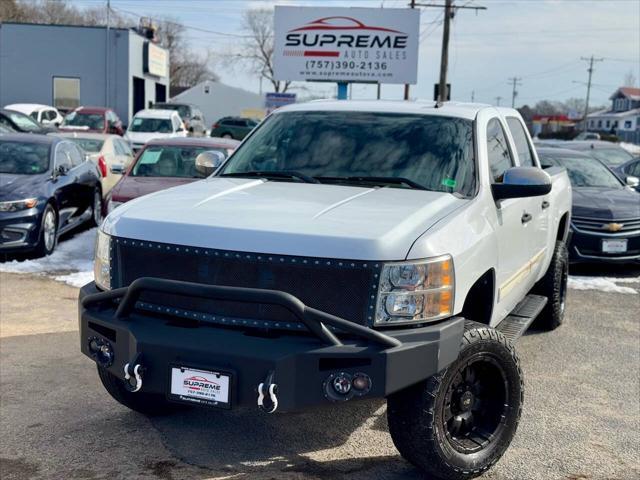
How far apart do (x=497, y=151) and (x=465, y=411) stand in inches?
78.1

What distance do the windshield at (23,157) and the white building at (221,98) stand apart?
6098cm

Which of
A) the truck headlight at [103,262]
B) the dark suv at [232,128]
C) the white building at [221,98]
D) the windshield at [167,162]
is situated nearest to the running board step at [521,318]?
the truck headlight at [103,262]

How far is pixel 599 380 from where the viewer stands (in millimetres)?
5758

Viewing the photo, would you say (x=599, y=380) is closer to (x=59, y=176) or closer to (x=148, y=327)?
(x=148, y=327)

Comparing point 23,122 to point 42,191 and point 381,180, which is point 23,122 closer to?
point 42,191

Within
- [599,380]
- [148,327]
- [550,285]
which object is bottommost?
[599,380]

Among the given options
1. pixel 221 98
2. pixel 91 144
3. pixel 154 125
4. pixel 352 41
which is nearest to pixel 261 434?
pixel 91 144

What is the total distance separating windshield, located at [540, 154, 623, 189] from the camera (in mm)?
10914

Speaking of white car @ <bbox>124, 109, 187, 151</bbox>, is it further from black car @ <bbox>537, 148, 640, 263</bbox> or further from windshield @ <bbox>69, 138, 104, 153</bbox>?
black car @ <bbox>537, 148, 640, 263</bbox>

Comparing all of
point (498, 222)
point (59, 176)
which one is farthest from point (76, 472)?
point (59, 176)

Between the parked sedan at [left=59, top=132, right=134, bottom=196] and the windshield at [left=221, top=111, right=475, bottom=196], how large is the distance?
9.05 m

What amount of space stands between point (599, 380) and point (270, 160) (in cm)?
287

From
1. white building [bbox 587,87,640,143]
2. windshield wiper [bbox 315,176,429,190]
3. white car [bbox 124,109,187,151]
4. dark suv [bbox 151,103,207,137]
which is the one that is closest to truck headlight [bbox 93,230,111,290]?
windshield wiper [bbox 315,176,429,190]

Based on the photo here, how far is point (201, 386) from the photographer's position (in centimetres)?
348
